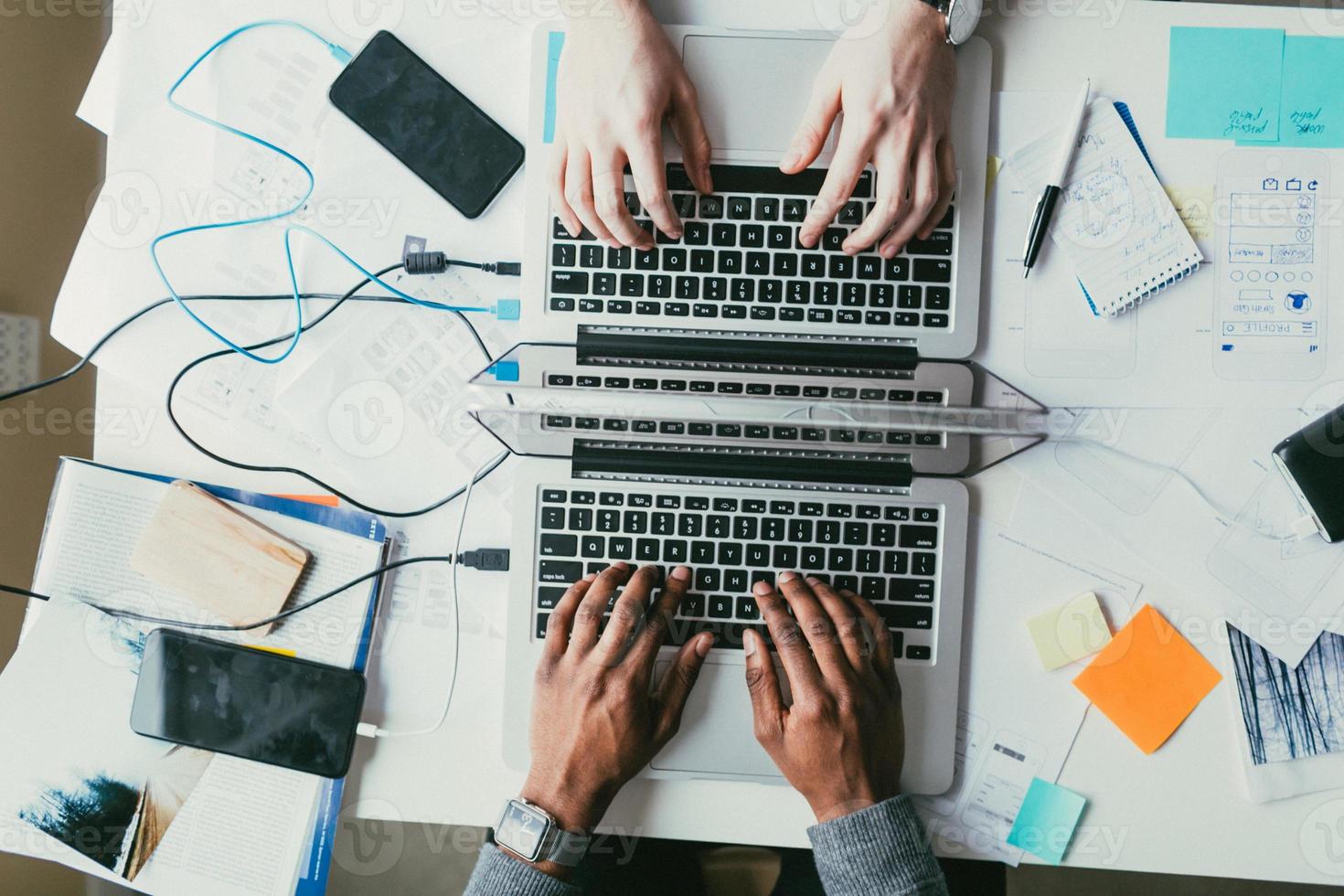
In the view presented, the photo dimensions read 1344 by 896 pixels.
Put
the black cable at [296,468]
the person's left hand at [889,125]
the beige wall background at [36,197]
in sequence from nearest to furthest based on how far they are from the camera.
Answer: the person's left hand at [889,125] < the black cable at [296,468] < the beige wall background at [36,197]

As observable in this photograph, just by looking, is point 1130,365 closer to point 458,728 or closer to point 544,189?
point 544,189

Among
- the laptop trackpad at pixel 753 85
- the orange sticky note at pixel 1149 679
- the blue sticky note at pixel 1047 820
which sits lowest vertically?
the blue sticky note at pixel 1047 820

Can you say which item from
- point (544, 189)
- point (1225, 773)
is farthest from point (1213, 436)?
point (544, 189)

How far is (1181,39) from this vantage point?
2.70ft

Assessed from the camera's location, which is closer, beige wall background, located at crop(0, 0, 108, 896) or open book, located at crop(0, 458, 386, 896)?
open book, located at crop(0, 458, 386, 896)

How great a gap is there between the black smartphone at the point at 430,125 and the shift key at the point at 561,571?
1.23ft

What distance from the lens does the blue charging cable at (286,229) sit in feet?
2.84

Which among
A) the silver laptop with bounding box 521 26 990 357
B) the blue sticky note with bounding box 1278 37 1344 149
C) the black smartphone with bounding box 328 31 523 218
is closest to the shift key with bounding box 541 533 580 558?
the silver laptop with bounding box 521 26 990 357

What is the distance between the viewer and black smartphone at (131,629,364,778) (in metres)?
0.85

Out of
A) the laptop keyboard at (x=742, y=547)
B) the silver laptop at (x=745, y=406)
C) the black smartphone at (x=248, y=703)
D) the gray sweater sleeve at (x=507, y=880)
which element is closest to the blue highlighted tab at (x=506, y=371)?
the silver laptop at (x=745, y=406)

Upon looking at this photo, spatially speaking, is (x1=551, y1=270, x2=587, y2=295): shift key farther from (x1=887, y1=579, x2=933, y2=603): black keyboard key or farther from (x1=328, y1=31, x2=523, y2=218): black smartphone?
(x1=887, y1=579, x2=933, y2=603): black keyboard key

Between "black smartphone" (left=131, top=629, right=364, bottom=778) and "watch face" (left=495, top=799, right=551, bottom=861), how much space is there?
0.18m

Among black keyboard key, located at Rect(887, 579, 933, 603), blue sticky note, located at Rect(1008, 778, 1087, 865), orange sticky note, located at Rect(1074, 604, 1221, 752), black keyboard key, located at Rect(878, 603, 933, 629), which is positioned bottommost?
blue sticky note, located at Rect(1008, 778, 1087, 865)

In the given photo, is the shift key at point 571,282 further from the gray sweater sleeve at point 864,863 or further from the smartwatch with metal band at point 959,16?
the gray sweater sleeve at point 864,863
